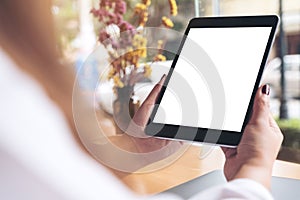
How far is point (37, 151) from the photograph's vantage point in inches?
13.3

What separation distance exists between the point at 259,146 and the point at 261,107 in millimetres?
59

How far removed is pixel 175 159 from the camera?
2.46 feet

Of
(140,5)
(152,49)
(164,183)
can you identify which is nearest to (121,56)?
(152,49)

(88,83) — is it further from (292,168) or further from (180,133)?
(292,168)

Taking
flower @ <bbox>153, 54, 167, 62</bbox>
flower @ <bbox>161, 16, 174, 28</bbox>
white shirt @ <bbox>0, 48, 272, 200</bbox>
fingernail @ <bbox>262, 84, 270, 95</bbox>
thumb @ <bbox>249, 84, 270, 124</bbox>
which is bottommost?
flower @ <bbox>161, 16, 174, 28</bbox>

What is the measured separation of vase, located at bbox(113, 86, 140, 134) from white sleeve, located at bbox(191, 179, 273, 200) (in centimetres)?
39

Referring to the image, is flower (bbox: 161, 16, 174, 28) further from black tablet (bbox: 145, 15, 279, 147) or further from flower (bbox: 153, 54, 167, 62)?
black tablet (bbox: 145, 15, 279, 147)

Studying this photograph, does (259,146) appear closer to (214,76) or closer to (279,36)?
(214,76)

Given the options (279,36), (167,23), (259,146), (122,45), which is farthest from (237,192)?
(279,36)

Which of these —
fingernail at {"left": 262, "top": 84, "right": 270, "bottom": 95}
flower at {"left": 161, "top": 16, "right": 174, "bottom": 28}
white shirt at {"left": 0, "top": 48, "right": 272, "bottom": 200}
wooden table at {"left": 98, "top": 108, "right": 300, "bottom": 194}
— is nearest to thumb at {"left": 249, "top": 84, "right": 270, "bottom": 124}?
fingernail at {"left": 262, "top": 84, "right": 270, "bottom": 95}

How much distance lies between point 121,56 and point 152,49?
8cm

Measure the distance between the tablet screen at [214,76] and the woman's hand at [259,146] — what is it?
0.02m

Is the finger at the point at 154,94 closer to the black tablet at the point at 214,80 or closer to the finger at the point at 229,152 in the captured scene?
the black tablet at the point at 214,80

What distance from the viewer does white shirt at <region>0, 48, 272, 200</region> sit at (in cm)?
33
